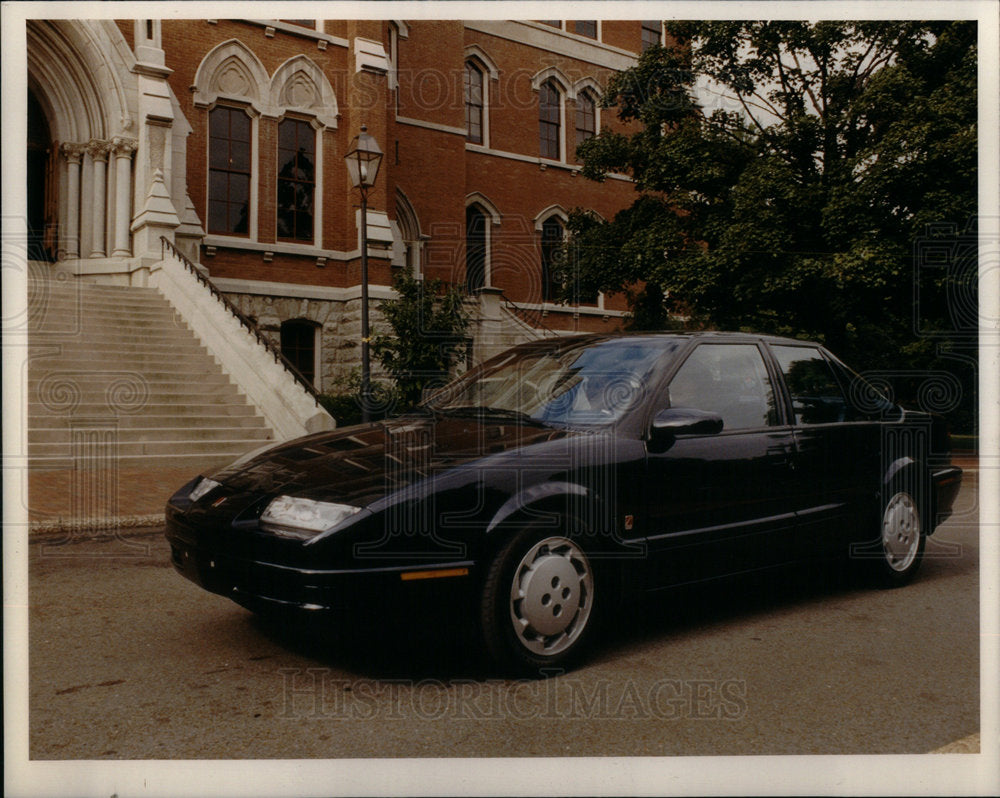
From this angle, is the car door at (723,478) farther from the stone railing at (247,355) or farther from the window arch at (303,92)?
the window arch at (303,92)

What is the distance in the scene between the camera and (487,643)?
11.6ft

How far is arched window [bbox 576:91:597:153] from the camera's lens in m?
28.1

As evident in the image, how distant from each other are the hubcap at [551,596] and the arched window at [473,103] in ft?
77.9

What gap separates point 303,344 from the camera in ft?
67.2

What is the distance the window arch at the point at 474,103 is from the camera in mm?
26031

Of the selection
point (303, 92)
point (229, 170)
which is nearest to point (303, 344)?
point (229, 170)

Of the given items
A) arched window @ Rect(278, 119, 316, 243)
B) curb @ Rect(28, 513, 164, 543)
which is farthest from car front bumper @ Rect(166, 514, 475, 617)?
arched window @ Rect(278, 119, 316, 243)

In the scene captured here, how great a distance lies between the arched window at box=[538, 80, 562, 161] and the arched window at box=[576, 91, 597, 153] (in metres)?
0.70

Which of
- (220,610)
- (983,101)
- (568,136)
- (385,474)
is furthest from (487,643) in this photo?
(568,136)

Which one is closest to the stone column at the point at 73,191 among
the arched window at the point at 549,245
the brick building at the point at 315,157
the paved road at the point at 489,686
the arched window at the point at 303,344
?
the brick building at the point at 315,157

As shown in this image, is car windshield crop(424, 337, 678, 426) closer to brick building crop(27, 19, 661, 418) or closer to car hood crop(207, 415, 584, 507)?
car hood crop(207, 415, 584, 507)

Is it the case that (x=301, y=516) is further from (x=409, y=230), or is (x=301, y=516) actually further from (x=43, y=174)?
(x=409, y=230)

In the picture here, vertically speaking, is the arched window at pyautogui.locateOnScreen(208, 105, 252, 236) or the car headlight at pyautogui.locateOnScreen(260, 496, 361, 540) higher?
the arched window at pyautogui.locateOnScreen(208, 105, 252, 236)

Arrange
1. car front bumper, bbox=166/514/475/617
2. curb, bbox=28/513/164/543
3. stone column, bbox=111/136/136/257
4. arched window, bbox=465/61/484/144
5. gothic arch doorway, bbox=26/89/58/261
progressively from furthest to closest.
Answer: arched window, bbox=465/61/484/144, gothic arch doorway, bbox=26/89/58/261, stone column, bbox=111/136/136/257, curb, bbox=28/513/164/543, car front bumper, bbox=166/514/475/617
